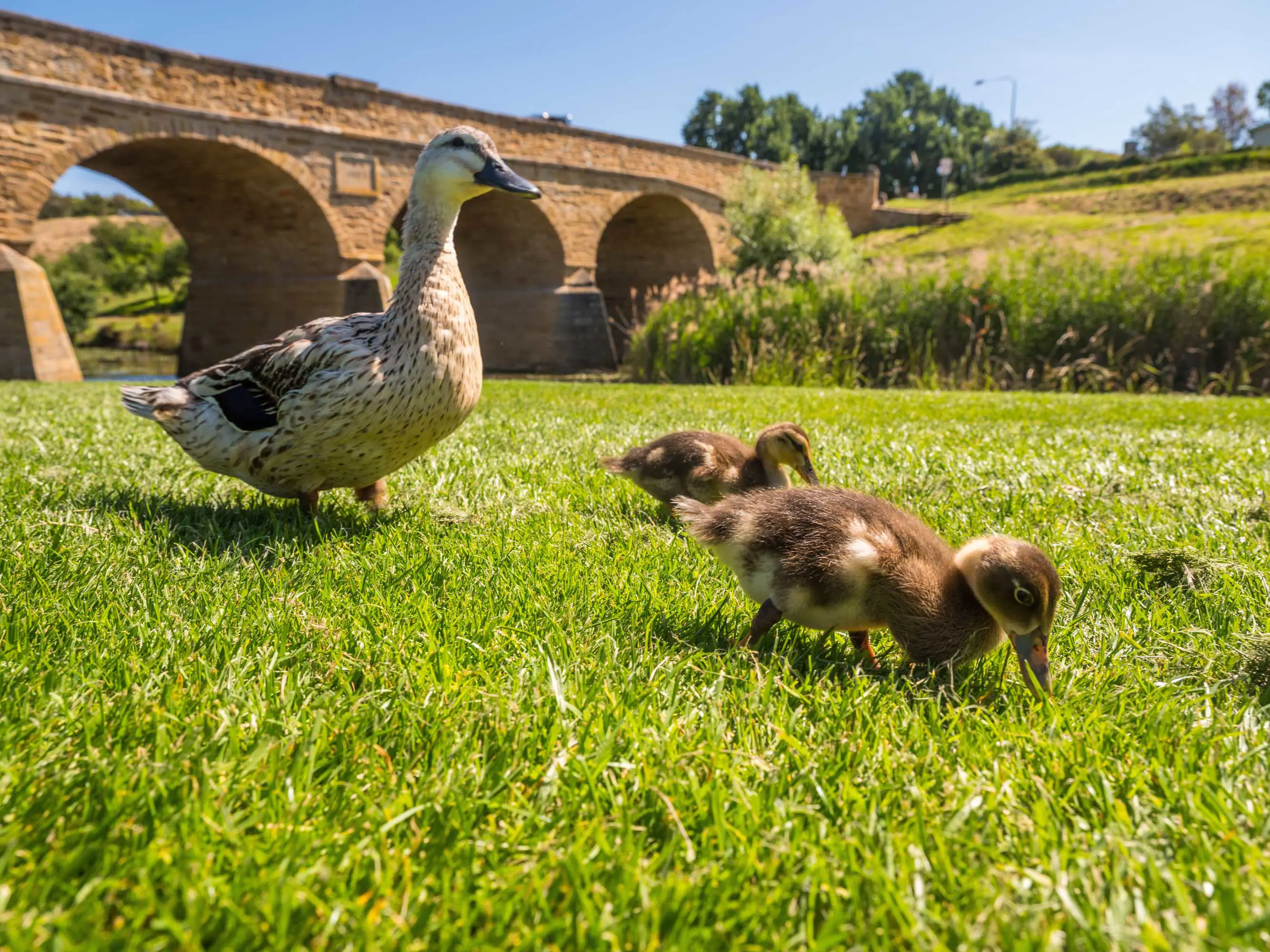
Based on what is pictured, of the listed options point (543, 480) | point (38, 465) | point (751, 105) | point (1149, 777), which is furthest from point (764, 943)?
point (751, 105)

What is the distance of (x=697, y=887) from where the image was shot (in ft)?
4.21

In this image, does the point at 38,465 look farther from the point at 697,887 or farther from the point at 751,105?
the point at 751,105

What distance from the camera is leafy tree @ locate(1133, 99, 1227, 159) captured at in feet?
241

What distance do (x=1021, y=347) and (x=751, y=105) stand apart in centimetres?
7111

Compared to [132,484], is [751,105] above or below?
above

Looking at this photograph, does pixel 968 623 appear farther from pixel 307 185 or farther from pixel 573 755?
pixel 307 185

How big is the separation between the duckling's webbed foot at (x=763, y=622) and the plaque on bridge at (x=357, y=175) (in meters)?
23.8

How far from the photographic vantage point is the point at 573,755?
1.65 meters

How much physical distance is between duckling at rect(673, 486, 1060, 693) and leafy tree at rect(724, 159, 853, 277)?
27101mm

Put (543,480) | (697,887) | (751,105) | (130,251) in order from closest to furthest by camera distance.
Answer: (697,887) < (543,480) < (130,251) < (751,105)

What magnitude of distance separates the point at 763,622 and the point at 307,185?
23.5 metres

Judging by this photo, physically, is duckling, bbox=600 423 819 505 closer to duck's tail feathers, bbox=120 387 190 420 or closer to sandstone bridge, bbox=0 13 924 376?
duck's tail feathers, bbox=120 387 190 420

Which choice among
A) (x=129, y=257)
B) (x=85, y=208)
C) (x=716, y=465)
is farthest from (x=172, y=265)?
(x=716, y=465)

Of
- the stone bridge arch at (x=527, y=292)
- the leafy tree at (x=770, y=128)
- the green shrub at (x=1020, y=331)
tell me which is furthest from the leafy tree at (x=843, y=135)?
the green shrub at (x=1020, y=331)
